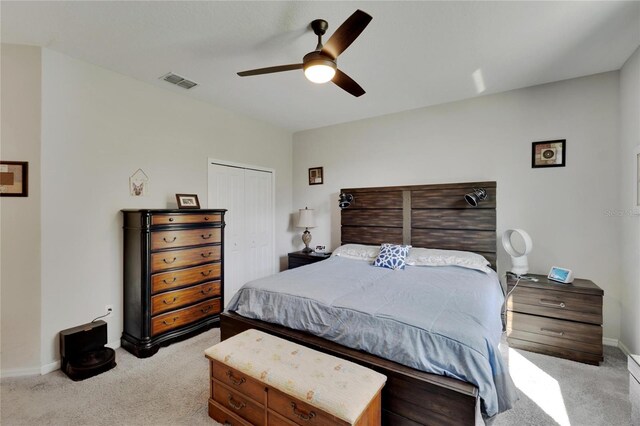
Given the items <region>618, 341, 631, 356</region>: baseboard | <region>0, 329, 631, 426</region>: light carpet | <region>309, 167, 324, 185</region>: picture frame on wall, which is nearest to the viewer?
<region>0, 329, 631, 426</region>: light carpet

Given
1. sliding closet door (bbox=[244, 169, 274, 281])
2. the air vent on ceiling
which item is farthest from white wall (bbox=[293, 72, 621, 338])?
the air vent on ceiling

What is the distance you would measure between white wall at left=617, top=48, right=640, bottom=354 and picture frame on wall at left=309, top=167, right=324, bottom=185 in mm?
3603

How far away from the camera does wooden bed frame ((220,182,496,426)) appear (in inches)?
59.9

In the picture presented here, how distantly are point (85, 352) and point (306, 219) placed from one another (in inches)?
119

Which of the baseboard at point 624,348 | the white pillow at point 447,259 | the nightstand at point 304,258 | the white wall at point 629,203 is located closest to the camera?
the white wall at point 629,203

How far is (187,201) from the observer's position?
3461 mm

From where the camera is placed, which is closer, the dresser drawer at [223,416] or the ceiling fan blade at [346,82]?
the dresser drawer at [223,416]

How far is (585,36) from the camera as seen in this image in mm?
2322

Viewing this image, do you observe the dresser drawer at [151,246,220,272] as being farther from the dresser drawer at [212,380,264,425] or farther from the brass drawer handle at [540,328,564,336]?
the brass drawer handle at [540,328,564,336]

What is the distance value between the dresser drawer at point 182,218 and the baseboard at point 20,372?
155cm

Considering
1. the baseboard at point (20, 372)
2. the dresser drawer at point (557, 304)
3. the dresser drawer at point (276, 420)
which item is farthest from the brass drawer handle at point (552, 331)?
the baseboard at point (20, 372)

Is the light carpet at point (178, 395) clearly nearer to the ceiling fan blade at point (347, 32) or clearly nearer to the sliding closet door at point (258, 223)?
the sliding closet door at point (258, 223)

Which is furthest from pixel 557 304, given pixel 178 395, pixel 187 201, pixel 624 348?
pixel 187 201

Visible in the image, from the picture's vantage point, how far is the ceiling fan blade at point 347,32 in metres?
1.64
